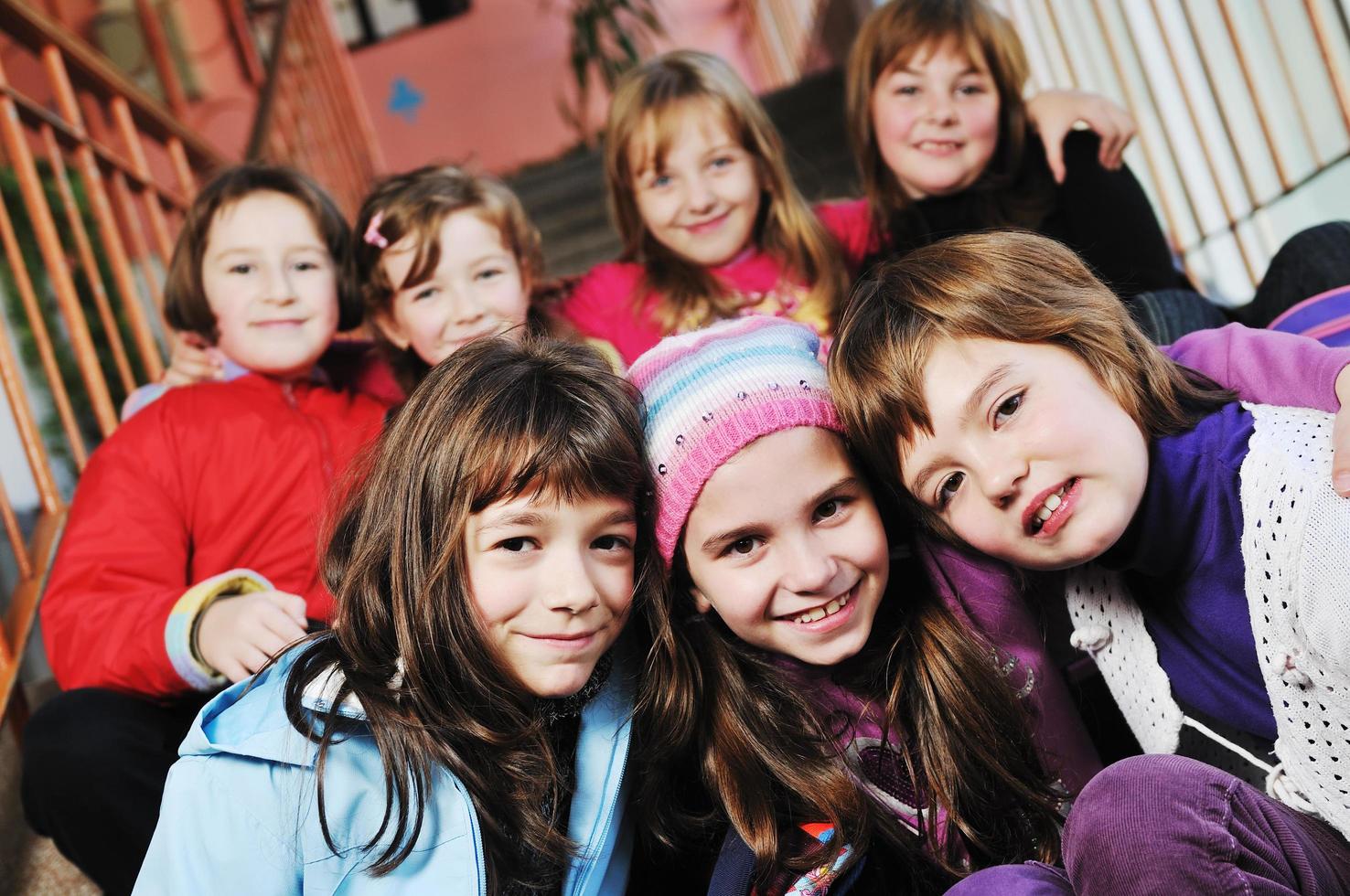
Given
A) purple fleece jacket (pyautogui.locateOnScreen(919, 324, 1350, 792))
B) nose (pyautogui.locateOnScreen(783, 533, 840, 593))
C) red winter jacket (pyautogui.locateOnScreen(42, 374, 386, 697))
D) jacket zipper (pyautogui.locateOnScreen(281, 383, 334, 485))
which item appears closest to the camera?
nose (pyautogui.locateOnScreen(783, 533, 840, 593))

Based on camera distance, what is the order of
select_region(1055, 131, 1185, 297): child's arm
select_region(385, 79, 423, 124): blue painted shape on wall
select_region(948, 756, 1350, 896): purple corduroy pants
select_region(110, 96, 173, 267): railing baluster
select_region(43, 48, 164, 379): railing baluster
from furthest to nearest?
select_region(385, 79, 423, 124): blue painted shape on wall → select_region(110, 96, 173, 267): railing baluster → select_region(43, 48, 164, 379): railing baluster → select_region(1055, 131, 1185, 297): child's arm → select_region(948, 756, 1350, 896): purple corduroy pants

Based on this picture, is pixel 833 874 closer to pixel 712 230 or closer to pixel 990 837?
pixel 990 837

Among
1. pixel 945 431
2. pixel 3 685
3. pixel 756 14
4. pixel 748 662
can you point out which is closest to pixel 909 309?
pixel 945 431

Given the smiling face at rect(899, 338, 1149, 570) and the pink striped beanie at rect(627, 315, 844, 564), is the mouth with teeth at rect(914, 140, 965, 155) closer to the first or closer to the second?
the pink striped beanie at rect(627, 315, 844, 564)

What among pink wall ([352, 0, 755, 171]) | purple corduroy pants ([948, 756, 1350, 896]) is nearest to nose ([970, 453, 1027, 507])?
purple corduroy pants ([948, 756, 1350, 896])

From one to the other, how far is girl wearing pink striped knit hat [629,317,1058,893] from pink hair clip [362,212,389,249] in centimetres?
70

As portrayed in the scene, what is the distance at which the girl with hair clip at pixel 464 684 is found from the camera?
1.10m

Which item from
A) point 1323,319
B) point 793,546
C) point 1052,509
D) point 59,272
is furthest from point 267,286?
point 1323,319

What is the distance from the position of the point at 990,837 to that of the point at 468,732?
0.60 metres

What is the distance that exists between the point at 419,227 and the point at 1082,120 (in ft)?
3.80

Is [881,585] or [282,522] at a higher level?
[282,522]

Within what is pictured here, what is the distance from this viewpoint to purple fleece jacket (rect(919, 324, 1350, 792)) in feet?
4.17

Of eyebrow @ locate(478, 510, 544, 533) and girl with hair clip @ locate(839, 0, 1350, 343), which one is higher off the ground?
girl with hair clip @ locate(839, 0, 1350, 343)

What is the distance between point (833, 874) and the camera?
48.1 inches
